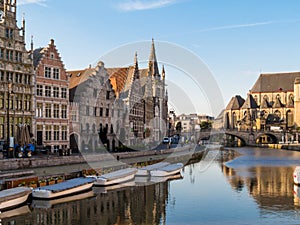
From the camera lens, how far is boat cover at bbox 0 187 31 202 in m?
23.3

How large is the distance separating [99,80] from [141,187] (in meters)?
26.8

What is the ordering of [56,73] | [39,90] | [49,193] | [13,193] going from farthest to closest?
[56,73]
[39,90]
[49,193]
[13,193]

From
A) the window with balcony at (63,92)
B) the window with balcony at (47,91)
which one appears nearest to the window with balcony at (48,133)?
the window with balcony at (47,91)

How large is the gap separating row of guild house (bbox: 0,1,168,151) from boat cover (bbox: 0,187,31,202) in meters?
11.6

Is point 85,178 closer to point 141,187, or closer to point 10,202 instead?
→ point 141,187

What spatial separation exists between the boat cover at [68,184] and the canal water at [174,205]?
742 mm

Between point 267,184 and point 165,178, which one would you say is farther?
point 165,178

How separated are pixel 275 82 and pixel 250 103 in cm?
1254

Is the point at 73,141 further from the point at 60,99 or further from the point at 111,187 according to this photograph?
the point at 111,187

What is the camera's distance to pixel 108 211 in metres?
24.7

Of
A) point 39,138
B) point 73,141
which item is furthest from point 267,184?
point 73,141

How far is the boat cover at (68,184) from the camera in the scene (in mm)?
26753

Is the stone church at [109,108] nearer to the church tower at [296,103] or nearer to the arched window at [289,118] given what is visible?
the church tower at [296,103]

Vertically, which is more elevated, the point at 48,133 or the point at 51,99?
the point at 51,99
